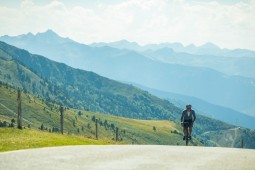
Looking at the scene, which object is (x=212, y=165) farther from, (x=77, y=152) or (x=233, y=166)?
(x=77, y=152)

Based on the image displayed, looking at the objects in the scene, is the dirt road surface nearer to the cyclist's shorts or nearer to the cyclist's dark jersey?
the cyclist's dark jersey

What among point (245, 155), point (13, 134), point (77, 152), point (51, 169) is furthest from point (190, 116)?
point (51, 169)

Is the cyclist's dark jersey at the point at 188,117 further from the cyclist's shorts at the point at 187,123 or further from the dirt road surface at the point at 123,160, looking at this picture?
the dirt road surface at the point at 123,160

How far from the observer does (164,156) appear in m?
21.1

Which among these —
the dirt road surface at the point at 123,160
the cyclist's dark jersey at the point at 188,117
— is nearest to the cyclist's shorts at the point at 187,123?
the cyclist's dark jersey at the point at 188,117

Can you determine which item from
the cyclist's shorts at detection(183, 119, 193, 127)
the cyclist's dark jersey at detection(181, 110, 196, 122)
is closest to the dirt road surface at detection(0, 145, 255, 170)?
the cyclist's dark jersey at detection(181, 110, 196, 122)

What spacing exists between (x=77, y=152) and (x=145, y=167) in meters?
6.07

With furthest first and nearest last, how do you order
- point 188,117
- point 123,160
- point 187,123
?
point 187,123 → point 188,117 → point 123,160

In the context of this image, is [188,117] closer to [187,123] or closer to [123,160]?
[187,123]

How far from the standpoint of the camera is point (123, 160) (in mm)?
19547

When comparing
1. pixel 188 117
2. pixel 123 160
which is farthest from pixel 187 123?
pixel 123 160

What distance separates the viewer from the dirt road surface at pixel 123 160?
17.3 meters

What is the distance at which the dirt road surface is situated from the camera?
680 inches

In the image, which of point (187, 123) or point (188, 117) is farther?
point (187, 123)
